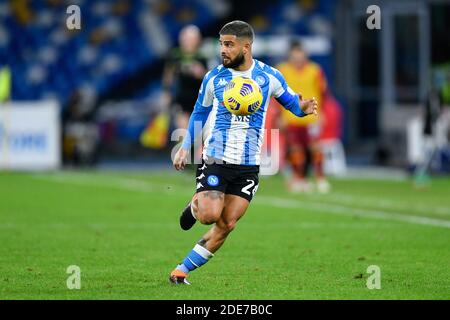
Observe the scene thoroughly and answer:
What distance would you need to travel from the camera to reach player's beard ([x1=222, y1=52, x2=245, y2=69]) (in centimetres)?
1038

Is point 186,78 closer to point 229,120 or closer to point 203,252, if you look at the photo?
point 229,120

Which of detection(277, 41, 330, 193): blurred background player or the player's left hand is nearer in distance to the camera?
the player's left hand

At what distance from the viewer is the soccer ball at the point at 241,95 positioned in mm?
10383

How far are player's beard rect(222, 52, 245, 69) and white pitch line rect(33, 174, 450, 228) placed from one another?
19.5ft

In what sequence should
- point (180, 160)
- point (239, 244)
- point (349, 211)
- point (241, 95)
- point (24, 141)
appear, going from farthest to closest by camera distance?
1. point (24, 141)
2. point (349, 211)
3. point (239, 244)
4. point (241, 95)
5. point (180, 160)

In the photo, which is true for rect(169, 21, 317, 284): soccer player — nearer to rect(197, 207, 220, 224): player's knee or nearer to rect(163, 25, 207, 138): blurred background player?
rect(197, 207, 220, 224): player's knee

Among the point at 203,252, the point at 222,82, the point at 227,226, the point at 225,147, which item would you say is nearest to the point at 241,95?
the point at 222,82

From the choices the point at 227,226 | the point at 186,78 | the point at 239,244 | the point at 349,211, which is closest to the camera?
the point at 227,226

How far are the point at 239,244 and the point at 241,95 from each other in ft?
12.4

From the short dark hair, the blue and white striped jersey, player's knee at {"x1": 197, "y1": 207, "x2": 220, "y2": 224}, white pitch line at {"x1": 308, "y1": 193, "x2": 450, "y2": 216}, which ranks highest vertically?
the short dark hair

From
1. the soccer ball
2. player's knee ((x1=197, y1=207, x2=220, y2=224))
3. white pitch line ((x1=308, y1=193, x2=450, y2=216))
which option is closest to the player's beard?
the soccer ball

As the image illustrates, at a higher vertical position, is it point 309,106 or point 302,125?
point 309,106

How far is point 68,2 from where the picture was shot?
1337 inches

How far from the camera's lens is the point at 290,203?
767 inches
